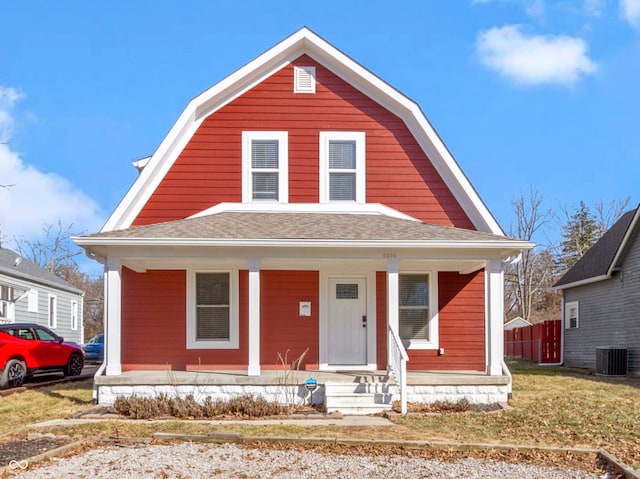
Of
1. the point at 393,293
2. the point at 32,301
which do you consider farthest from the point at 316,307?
the point at 32,301

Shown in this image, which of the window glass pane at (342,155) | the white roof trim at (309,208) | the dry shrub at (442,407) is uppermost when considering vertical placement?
the window glass pane at (342,155)

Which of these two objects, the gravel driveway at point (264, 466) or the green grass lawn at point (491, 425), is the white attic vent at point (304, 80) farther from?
the gravel driveway at point (264, 466)

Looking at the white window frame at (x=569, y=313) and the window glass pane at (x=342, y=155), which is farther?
the white window frame at (x=569, y=313)

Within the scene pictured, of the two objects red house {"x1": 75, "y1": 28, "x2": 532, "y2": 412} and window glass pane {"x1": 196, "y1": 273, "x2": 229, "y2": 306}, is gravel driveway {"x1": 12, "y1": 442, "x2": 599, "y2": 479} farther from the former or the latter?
window glass pane {"x1": 196, "y1": 273, "x2": 229, "y2": 306}

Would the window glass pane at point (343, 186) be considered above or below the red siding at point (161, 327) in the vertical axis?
above

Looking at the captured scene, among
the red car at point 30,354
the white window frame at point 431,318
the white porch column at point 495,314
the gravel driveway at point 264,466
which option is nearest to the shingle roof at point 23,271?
the red car at point 30,354

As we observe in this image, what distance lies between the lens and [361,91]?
45.1 ft

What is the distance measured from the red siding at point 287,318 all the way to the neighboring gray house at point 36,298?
1218cm

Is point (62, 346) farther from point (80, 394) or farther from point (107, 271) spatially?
point (107, 271)

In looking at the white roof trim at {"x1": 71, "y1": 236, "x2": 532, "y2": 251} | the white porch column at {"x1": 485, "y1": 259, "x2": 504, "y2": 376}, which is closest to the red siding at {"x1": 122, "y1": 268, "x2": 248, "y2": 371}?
the white roof trim at {"x1": 71, "y1": 236, "x2": 532, "y2": 251}

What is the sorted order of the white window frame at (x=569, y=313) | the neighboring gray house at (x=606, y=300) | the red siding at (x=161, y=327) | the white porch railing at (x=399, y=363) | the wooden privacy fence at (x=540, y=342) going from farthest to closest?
the wooden privacy fence at (x=540, y=342), the white window frame at (x=569, y=313), the neighboring gray house at (x=606, y=300), the red siding at (x=161, y=327), the white porch railing at (x=399, y=363)

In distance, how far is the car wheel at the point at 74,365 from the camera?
16.7 meters

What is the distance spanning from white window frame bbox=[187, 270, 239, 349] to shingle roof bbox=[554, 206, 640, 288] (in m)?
11.4

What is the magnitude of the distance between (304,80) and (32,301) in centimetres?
1643
